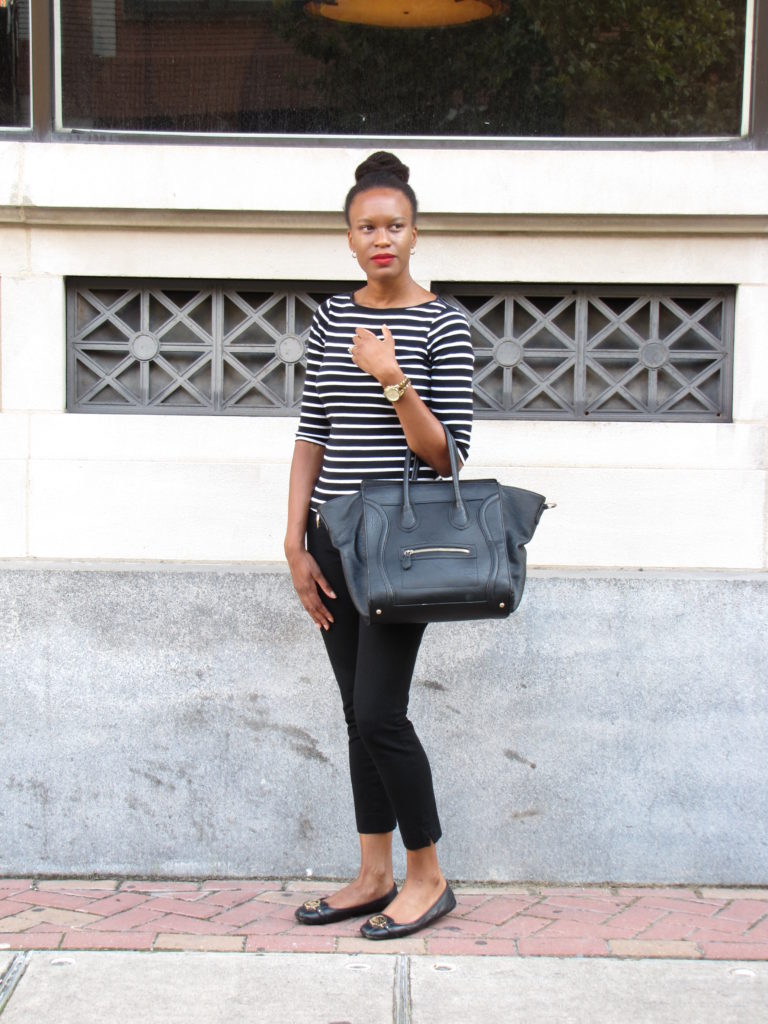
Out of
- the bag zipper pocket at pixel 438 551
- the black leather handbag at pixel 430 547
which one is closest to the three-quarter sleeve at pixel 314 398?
the black leather handbag at pixel 430 547

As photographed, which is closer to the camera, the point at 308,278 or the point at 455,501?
the point at 455,501

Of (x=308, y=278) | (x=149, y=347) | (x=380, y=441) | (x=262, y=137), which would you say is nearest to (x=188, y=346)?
(x=149, y=347)

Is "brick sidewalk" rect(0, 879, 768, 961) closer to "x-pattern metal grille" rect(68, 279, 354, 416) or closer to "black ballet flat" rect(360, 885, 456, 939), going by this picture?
"black ballet flat" rect(360, 885, 456, 939)

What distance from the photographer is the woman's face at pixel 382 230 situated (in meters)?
3.41

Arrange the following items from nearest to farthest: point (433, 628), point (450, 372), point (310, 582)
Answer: point (450, 372) < point (310, 582) < point (433, 628)

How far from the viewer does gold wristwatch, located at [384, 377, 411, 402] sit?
3244 mm

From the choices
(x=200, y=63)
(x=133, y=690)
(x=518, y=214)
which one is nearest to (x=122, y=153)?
(x=200, y=63)

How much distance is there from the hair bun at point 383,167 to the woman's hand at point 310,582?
1.05 meters

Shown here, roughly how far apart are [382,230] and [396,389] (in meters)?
0.46

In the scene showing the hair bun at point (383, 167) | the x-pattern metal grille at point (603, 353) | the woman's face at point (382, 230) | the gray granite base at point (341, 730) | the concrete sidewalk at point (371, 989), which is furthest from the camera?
the x-pattern metal grille at point (603, 353)

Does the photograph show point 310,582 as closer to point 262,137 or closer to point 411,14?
point 262,137

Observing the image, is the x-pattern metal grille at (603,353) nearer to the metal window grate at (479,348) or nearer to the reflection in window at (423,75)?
the metal window grate at (479,348)

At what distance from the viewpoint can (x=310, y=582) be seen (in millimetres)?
3623

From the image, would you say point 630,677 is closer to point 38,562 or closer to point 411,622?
point 411,622
